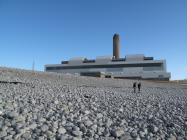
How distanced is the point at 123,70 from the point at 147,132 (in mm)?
69854

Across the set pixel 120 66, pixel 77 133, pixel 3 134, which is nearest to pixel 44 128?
pixel 77 133

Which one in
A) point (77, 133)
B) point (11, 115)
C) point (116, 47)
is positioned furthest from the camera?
point (116, 47)

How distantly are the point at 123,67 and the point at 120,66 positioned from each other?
3.32 feet

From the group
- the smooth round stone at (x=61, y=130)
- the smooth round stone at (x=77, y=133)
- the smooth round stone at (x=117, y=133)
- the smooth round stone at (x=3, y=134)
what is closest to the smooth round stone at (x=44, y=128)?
the smooth round stone at (x=61, y=130)

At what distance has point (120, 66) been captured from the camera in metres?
76.6

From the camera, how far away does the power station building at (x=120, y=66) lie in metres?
72.7

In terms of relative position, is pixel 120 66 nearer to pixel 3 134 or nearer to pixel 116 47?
pixel 116 47

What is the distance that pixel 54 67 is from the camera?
83.8 m

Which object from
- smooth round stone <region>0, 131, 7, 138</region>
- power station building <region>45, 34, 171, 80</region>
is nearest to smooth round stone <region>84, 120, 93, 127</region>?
smooth round stone <region>0, 131, 7, 138</region>

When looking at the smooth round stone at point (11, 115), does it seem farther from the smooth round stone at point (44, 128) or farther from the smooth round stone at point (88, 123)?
the smooth round stone at point (88, 123)

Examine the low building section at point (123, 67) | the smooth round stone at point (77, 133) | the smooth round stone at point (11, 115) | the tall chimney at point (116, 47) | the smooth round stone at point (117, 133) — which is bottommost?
the smooth round stone at point (117, 133)

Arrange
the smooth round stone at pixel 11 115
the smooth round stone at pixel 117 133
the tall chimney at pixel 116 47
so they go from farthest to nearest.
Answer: the tall chimney at pixel 116 47
the smooth round stone at pixel 11 115
the smooth round stone at pixel 117 133

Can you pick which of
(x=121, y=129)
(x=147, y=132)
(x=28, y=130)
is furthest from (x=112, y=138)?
(x=28, y=130)

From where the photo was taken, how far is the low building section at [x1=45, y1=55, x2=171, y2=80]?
72.6 m
